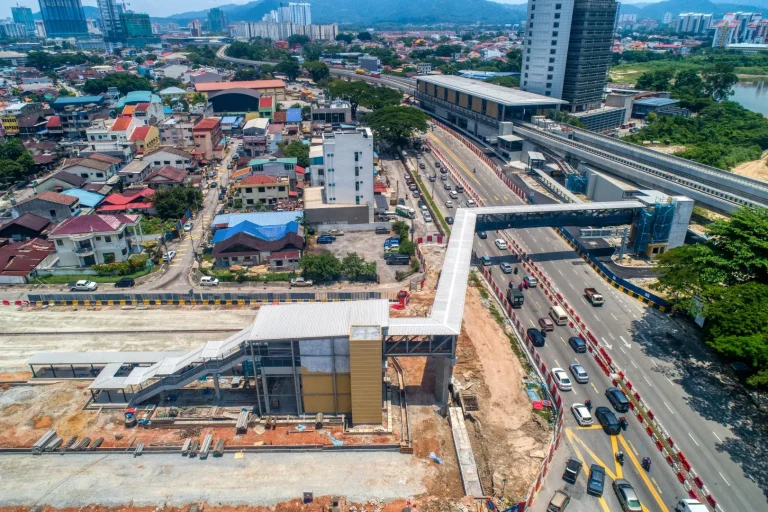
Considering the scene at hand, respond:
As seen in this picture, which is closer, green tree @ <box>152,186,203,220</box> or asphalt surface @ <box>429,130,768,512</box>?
asphalt surface @ <box>429,130,768,512</box>

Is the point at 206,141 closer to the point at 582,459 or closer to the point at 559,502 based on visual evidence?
the point at 582,459

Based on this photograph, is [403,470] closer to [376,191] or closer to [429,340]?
[429,340]

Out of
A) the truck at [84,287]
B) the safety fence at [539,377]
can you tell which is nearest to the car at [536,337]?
the safety fence at [539,377]

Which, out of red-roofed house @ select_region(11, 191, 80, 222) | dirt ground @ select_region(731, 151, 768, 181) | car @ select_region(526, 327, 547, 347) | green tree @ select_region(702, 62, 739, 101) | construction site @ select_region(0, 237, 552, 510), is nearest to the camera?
construction site @ select_region(0, 237, 552, 510)

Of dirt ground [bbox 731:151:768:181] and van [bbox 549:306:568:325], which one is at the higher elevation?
dirt ground [bbox 731:151:768:181]

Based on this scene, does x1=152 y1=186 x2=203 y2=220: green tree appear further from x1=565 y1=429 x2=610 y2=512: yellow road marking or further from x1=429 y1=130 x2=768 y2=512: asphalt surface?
x1=565 y1=429 x2=610 y2=512: yellow road marking

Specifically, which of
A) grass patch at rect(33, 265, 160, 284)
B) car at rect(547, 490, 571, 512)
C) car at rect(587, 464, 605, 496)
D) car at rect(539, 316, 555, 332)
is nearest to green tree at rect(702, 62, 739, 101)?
car at rect(539, 316, 555, 332)

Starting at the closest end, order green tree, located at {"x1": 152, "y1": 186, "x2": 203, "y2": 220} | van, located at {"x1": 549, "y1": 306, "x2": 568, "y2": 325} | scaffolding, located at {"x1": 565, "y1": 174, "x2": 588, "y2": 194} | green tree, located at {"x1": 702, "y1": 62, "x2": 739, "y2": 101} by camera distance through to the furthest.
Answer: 1. van, located at {"x1": 549, "y1": 306, "x2": 568, "y2": 325}
2. green tree, located at {"x1": 152, "y1": 186, "x2": 203, "y2": 220}
3. scaffolding, located at {"x1": 565, "y1": 174, "x2": 588, "y2": 194}
4. green tree, located at {"x1": 702, "y1": 62, "x2": 739, "y2": 101}

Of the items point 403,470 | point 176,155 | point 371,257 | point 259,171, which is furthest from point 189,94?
point 403,470
